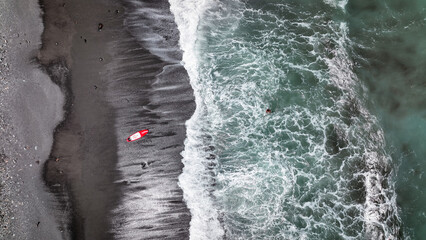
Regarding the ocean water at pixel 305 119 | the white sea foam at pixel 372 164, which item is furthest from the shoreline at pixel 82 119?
the white sea foam at pixel 372 164

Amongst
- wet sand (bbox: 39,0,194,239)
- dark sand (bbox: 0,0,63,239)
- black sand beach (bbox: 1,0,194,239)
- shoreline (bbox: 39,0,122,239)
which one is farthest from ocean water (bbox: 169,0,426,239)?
dark sand (bbox: 0,0,63,239)

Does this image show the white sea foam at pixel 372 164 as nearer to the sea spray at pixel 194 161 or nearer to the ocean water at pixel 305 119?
the ocean water at pixel 305 119

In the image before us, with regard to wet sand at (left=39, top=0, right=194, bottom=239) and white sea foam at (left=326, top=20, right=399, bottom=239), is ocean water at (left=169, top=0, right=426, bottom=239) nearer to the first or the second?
white sea foam at (left=326, top=20, right=399, bottom=239)

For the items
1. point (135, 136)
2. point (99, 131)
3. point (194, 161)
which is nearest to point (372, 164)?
Result: point (194, 161)

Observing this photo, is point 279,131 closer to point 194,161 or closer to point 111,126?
point 194,161

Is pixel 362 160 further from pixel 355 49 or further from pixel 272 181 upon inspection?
pixel 355 49
